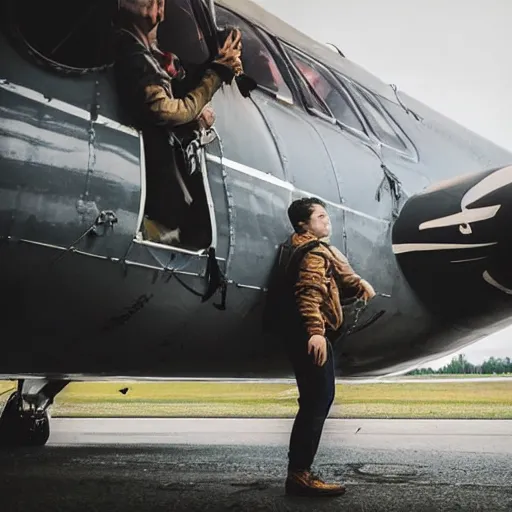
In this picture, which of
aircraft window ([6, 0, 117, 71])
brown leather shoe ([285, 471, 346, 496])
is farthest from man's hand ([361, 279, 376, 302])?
aircraft window ([6, 0, 117, 71])

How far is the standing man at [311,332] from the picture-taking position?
4180mm

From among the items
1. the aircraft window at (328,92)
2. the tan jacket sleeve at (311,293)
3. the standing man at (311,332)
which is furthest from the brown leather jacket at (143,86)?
the aircraft window at (328,92)

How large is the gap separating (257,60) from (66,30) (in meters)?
1.49

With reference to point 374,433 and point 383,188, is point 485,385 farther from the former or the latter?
point 383,188

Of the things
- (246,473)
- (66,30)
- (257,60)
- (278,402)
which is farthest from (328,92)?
(278,402)

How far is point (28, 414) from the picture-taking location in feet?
31.0

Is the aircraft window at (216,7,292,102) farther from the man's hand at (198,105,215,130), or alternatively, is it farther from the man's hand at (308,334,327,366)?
the man's hand at (308,334,327,366)

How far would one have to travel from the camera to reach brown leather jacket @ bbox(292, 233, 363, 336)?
416 centimetres

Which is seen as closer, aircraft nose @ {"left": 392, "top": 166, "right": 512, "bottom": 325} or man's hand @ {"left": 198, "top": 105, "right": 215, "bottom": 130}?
man's hand @ {"left": 198, "top": 105, "right": 215, "bottom": 130}

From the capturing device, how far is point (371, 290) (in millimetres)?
4707

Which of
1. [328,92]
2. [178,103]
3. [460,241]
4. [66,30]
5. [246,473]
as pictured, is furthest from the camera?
[246,473]

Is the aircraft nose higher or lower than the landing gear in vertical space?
higher

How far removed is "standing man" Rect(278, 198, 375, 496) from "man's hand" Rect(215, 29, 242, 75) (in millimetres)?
814

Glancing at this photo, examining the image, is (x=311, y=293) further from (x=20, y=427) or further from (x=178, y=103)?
(x=20, y=427)
